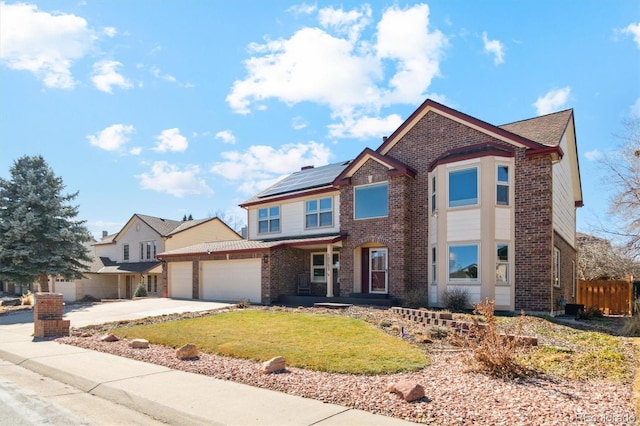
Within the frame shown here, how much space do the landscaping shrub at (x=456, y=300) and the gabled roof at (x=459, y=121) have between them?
542cm

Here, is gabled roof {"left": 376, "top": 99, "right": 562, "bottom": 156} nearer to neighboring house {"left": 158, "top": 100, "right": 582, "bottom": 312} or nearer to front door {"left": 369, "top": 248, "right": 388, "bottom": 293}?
neighboring house {"left": 158, "top": 100, "right": 582, "bottom": 312}

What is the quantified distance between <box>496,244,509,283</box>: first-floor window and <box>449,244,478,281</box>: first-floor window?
2.35ft

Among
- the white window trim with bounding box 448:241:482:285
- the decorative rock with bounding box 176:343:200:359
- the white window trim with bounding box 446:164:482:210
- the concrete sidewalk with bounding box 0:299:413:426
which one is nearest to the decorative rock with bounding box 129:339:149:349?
the concrete sidewalk with bounding box 0:299:413:426

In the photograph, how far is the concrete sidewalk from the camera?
5.32 m

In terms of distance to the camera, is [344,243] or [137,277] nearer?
[344,243]

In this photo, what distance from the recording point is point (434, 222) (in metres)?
17.1

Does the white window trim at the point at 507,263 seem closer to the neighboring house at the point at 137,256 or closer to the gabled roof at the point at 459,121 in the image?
the gabled roof at the point at 459,121

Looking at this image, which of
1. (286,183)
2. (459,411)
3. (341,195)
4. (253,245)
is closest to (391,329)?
(459,411)

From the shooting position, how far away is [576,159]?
2183 cm

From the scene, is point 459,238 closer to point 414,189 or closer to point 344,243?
point 414,189

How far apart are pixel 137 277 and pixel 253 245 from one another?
19.5 meters

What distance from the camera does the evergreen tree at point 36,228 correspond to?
2439cm

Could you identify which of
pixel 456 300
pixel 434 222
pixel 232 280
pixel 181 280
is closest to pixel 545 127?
pixel 434 222

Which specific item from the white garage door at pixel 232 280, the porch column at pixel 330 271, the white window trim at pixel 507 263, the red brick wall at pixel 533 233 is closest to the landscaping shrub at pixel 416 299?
the white window trim at pixel 507 263
